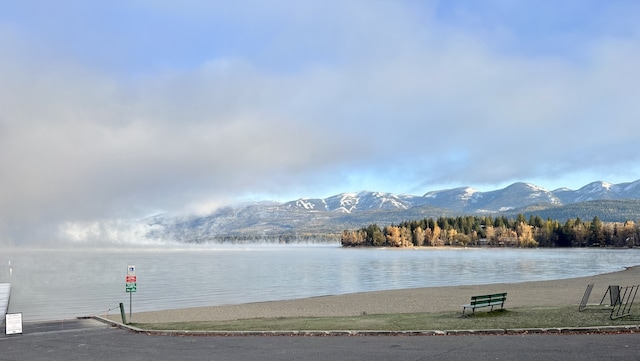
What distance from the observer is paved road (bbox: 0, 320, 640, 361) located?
16.8 meters

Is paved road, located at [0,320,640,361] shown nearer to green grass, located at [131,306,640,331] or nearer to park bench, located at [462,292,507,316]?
green grass, located at [131,306,640,331]

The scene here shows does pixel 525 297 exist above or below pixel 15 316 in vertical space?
below

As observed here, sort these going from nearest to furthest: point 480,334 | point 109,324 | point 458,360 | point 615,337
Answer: point 458,360 → point 615,337 → point 480,334 → point 109,324

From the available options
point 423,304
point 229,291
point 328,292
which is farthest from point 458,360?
point 229,291

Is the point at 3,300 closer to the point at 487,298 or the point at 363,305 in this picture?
the point at 363,305

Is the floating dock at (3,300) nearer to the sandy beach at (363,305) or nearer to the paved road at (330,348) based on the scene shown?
the sandy beach at (363,305)

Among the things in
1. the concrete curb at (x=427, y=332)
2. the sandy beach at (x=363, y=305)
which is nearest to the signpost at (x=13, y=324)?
the concrete curb at (x=427, y=332)

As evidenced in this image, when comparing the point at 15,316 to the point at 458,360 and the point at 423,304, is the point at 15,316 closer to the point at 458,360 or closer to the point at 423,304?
the point at 458,360

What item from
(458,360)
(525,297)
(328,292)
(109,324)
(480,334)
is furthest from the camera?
(328,292)

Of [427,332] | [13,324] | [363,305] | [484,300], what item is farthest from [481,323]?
[13,324]

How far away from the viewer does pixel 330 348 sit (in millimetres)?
19047

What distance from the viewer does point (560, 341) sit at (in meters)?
18.5

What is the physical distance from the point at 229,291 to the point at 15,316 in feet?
125

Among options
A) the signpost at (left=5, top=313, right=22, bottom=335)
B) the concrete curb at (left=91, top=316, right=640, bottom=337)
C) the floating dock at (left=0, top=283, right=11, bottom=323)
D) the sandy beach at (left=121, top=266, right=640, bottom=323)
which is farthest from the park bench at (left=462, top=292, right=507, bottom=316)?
the floating dock at (left=0, top=283, right=11, bottom=323)
